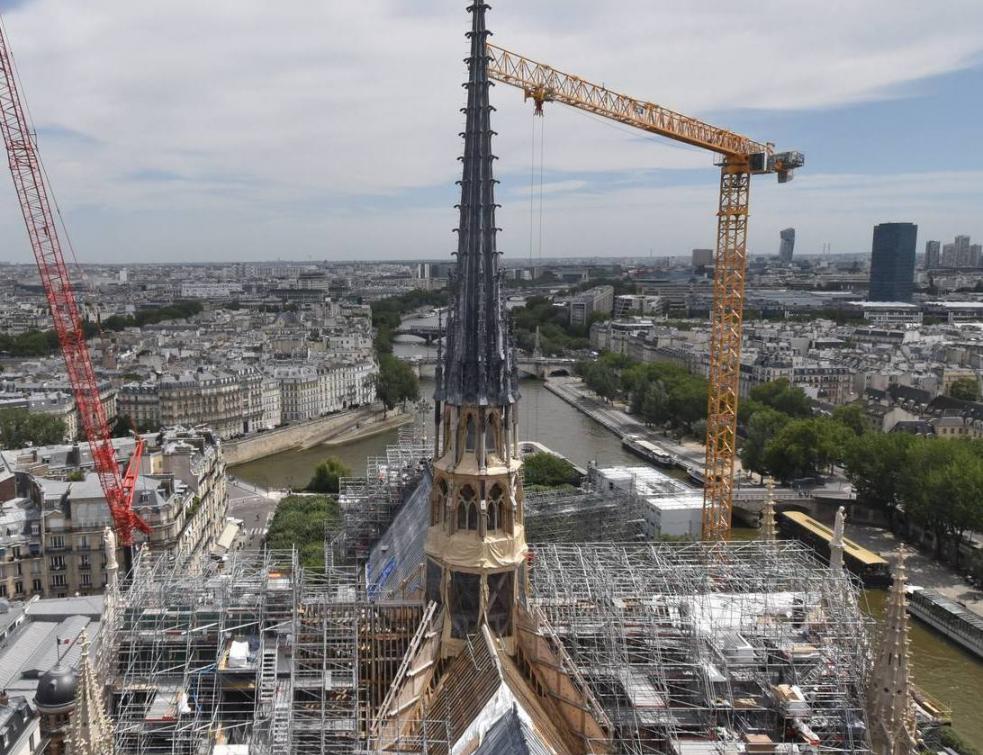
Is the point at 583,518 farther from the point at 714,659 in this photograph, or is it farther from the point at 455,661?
the point at 455,661

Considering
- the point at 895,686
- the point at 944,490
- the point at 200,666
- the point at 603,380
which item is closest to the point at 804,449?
the point at 944,490

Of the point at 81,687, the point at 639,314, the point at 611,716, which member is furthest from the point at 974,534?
the point at 639,314

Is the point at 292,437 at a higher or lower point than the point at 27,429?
lower

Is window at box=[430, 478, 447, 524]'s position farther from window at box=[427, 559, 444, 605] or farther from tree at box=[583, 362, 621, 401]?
tree at box=[583, 362, 621, 401]

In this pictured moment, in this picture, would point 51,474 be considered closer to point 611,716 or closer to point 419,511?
point 419,511

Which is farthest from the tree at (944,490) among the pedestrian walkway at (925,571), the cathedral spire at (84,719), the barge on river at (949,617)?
the cathedral spire at (84,719)

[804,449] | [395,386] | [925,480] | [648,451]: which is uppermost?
[925,480]

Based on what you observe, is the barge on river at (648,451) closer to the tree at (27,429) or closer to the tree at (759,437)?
the tree at (759,437)
